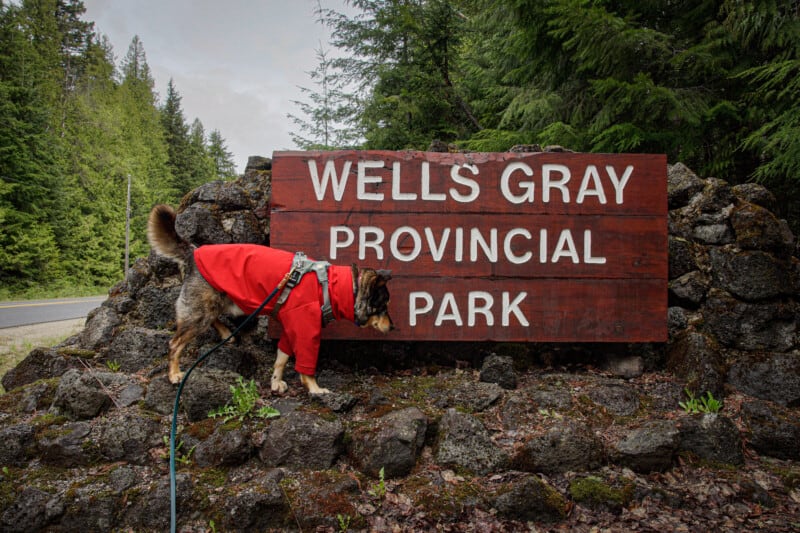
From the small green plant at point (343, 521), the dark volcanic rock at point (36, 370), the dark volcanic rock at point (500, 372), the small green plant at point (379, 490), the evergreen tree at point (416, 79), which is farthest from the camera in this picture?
the evergreen tree at point (416, 79)

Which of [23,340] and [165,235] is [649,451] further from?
[23,340]

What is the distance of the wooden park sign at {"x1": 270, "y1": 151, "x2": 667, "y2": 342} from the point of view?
3592 mm

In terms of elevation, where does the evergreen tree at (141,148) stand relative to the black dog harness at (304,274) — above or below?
A: above

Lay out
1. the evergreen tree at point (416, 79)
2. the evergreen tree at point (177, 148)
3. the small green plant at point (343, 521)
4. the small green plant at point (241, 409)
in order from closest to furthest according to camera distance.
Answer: the small green plant at point (343, 521)
the small green plant at point (241, 409)
the evergreen tree at point (416, 79)
the evergreen tree at point (177, 148)

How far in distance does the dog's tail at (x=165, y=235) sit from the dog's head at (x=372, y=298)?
1556 millimetres

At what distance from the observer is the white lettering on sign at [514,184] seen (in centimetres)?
365

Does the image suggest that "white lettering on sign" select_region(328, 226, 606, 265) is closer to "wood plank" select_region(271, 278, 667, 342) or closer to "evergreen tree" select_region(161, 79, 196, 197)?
"wood plank" select_region(271, 278, 667, 342)

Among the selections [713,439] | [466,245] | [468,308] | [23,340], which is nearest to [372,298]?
[468,308]

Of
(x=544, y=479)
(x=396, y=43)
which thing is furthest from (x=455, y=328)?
(x=396, y=43)

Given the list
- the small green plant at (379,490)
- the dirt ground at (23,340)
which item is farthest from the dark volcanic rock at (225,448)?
the dirt ground at (23,340)

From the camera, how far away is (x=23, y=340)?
6.19 m

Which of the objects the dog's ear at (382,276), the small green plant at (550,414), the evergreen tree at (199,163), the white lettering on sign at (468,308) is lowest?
the small green plant at (550,414)

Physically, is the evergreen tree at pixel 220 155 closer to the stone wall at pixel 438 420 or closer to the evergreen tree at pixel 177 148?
the evergreen tree at pixel 177 148

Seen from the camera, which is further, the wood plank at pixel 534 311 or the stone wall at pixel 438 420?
the wood plank at pixel 534 311
